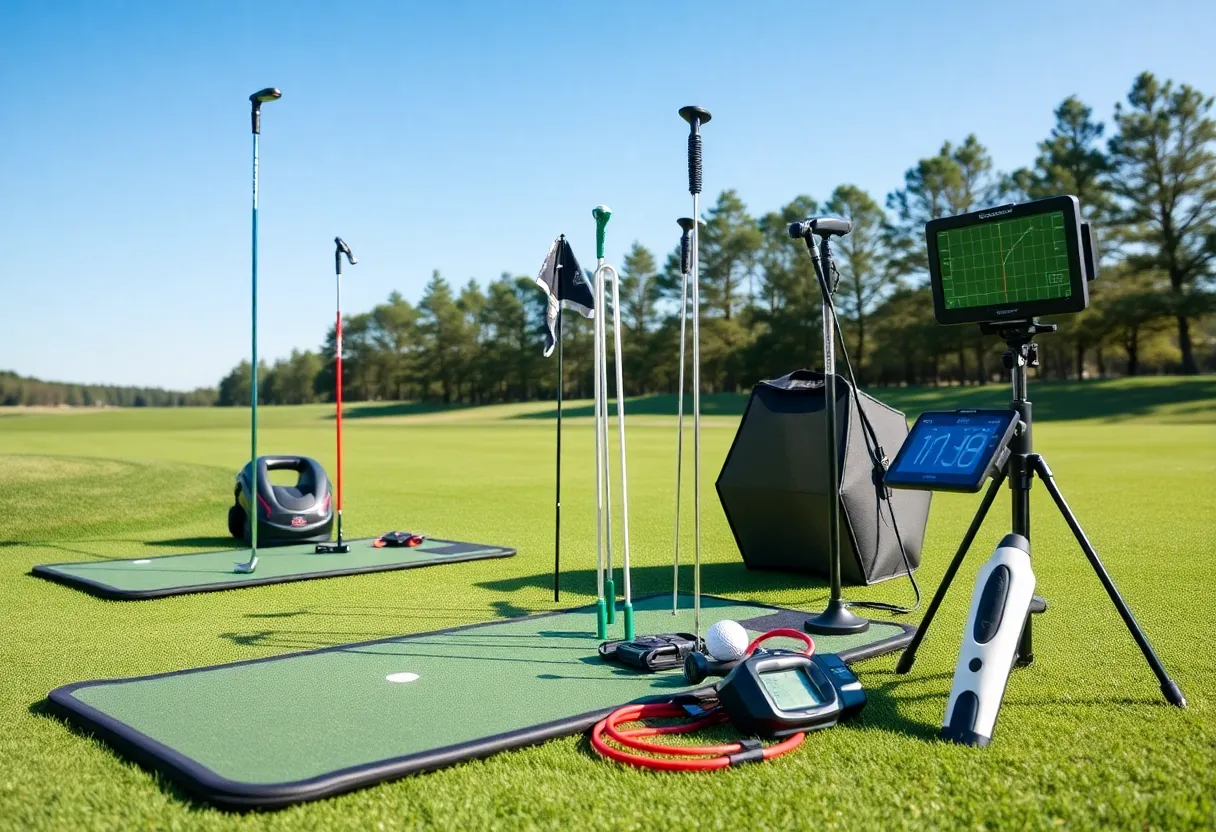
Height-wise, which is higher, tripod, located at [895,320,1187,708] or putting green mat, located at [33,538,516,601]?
tripod, located at [895,320,1187,708]

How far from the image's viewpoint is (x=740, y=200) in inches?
2494

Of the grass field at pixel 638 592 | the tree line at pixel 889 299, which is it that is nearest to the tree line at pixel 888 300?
the tree line at pixel 889 299

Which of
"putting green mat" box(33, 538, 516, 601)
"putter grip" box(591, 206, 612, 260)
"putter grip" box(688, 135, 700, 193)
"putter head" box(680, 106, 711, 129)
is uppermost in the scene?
"putter head" box(680, 106, 711, 129)

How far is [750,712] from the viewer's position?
150 inches

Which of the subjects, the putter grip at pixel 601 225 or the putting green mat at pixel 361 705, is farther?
the putter grip at pixel 601 225

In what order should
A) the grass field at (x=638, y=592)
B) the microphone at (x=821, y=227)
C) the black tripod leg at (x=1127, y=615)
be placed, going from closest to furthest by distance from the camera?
the grass field at (x=638, y=592)
the black tripod leg at (x=1127, y=615)
the microphone at (x=821, y=227)

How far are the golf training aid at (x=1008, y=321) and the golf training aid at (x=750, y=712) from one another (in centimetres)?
56

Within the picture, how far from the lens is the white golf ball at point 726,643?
4629 millimetres

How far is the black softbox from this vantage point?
6.98 metres

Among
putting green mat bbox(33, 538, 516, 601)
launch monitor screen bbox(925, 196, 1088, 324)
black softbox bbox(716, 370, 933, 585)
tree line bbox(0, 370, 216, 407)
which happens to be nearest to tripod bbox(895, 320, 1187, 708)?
launch monitor screen bbox(925, 196, 1088, 324)

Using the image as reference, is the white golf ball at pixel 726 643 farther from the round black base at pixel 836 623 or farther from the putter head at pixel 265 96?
the putter head at pixel 265 96

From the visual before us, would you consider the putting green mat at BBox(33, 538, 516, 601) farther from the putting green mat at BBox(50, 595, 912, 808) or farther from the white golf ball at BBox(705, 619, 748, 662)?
the white golf ball at BBox(705, 619, 748, 662)

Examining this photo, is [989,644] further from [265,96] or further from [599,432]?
[265,96]

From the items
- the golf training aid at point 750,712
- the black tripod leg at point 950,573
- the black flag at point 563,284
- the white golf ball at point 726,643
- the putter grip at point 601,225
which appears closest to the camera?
the golf training aid at point 750,712
